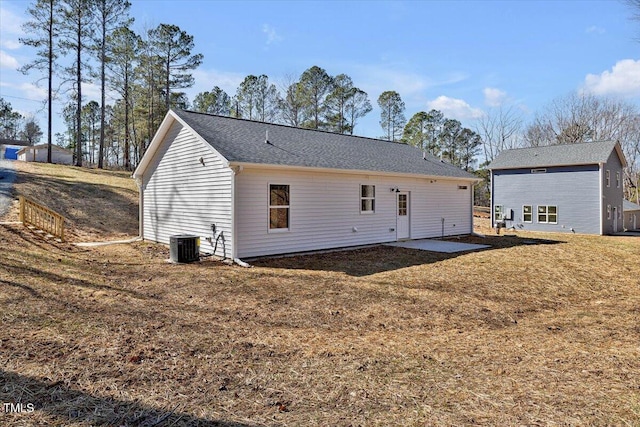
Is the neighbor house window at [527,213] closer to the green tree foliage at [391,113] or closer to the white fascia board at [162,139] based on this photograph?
the green tree foliage at [391,113]

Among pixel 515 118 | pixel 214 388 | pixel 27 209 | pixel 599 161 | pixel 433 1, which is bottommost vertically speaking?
pixel 214 388

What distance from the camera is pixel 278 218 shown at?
11344mm

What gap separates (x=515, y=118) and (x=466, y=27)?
3072 centimetres

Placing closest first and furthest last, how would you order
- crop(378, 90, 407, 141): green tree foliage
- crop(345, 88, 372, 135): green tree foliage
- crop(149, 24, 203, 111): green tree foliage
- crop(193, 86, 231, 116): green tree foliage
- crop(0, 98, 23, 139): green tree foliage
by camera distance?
crop(149, 24, 203, 111): green tree foliage
crop(345, 88, 372, 135): green tree foliage
crop(193, 86, 231, 116): green tree foliage
crop(378, 90, 407, 141): green tree foliage
crop(0, 98, 23, 139): green tree foliage

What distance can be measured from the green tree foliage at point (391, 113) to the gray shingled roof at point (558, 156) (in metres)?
15.6

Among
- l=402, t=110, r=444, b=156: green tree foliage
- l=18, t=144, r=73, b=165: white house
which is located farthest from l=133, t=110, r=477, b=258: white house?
l=18, t=144, r=73, b=165: white house

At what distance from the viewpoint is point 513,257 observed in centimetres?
1209

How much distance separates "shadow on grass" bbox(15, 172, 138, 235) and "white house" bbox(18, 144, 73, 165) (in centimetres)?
2004

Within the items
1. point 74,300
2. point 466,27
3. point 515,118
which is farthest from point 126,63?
point 515,118

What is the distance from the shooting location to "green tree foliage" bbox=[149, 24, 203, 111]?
31.0m

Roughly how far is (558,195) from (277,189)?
20533mm

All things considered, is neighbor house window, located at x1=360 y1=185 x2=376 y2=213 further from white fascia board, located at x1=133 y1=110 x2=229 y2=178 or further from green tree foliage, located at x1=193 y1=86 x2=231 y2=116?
green tree foliage, located at x1=193 y1=86 x2=231 y2=116

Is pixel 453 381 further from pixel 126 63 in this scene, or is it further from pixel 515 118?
pixel 515 118

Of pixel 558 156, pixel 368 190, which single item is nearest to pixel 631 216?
pixel 558 156
